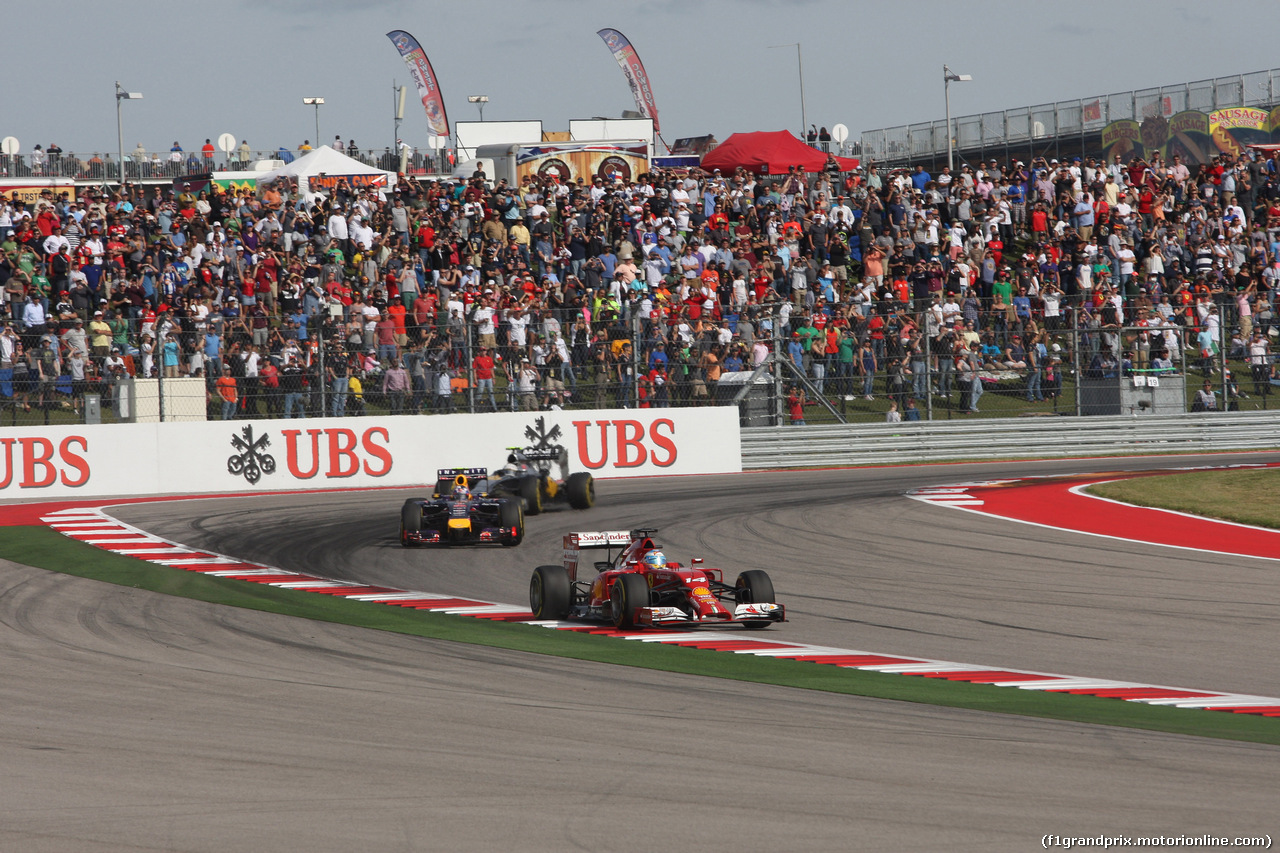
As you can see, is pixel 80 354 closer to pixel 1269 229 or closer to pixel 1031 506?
pixel 1031 506

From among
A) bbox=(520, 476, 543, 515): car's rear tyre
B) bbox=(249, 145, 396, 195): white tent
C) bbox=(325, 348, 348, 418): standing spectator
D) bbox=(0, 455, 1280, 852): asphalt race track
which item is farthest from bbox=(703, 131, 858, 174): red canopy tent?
bbox=(0, 455, 1280, 852): asphalt race track

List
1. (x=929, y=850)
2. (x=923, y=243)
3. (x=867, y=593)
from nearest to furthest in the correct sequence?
(x=929, y=850) < (x=867, y=593) < (x=923, y=243)

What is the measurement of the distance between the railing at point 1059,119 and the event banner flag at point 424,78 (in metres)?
14.0

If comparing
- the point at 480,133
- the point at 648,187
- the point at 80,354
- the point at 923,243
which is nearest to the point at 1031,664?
the point at 80,354

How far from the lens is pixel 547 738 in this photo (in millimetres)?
6961

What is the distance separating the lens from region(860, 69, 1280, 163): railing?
42969mm

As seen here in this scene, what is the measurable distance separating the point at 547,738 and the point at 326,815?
155 cm

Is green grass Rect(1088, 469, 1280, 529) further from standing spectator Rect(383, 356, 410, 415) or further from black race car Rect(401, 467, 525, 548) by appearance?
standing spectator Rect(383, 356, 410, 415)

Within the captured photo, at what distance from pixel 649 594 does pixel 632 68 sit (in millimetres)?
46346

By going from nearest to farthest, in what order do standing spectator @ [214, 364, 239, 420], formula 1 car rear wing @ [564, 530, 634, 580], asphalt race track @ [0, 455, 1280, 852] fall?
1. asphalt race track @ [0, 455, 1280, 852]
2. formula 1 car rear wing @ [564, 530, 634, 580]
3. standing spectator @ [214, 364, 239, 420]

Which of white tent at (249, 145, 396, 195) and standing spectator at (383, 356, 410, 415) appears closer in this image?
standing spectator at (383, 356, 410, 415)

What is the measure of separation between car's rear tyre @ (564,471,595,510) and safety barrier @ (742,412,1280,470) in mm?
6311

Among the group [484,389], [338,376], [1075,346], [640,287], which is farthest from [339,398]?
[1075,346]

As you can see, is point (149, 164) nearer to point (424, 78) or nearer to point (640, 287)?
point (424, 78)
